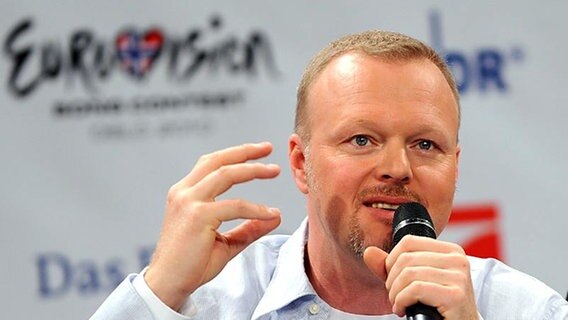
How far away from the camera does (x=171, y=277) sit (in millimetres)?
1809

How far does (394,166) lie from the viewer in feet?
5.96

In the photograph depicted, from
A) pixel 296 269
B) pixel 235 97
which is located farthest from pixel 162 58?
pixel 296 269

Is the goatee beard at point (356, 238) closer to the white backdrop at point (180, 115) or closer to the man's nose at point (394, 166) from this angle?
the man's nose at point (394, 166)

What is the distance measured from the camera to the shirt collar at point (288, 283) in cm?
203

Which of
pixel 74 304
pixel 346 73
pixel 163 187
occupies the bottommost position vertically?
pixel 74 304

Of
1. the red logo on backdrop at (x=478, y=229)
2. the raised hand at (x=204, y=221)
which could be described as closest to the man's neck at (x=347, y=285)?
the raised hand at (x=204, y=221)

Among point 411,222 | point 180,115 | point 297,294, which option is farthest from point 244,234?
point 180,115

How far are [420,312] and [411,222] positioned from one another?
18 centimetres

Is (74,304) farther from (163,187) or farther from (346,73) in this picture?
(346,73)

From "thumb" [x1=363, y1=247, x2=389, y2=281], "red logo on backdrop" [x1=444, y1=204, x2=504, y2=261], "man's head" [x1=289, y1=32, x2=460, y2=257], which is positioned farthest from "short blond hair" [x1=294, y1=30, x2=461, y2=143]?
"red logo on backdrop" [x1=444, y1=204, x2=504, y2=261]

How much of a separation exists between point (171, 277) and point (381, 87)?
509mm

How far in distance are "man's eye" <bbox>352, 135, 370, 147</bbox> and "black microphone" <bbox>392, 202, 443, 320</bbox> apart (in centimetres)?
18

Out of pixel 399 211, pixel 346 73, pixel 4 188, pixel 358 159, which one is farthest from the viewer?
pixel 4 188

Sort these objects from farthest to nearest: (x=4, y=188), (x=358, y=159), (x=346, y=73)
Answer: (x=4, y=188)
(x=346, y=73)
(x=358, y=159)
